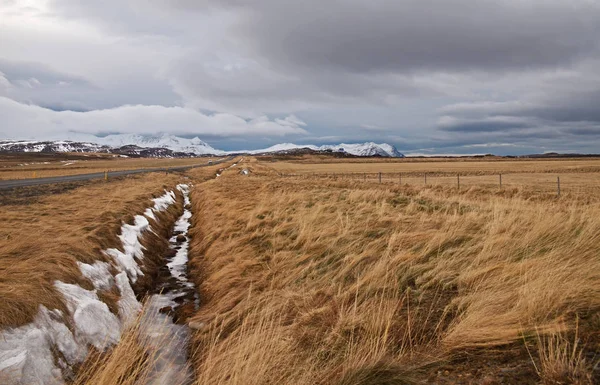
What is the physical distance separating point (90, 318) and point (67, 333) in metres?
0.69

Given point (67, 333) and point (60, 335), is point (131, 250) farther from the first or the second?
point (60, 335)

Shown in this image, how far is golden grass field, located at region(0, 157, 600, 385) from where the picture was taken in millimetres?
3498

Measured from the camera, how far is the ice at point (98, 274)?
25.6 feet

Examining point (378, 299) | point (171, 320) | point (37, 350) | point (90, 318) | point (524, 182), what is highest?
point (524, 182)

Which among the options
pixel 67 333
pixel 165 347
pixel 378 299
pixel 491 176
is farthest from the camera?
pixel 491 176

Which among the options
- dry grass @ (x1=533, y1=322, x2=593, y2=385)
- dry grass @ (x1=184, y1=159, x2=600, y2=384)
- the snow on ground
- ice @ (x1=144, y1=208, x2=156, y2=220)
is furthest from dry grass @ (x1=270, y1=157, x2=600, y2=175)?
dry grass @ (x1=533, y1=322, x2=593, y2=385)

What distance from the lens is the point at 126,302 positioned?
7750mm

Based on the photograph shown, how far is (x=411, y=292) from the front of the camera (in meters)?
5.49

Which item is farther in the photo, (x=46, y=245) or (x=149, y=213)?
(x=149, y=213)

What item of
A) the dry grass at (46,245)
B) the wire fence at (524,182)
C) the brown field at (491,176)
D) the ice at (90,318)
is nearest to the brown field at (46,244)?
the dry grass at (46,245)

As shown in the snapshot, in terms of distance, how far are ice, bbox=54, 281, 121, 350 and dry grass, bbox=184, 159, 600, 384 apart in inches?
59.3

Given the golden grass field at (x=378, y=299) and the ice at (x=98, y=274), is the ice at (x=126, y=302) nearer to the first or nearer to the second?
the ice at (x=98, y=274)

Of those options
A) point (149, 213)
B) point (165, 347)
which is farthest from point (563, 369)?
point (149, 213)

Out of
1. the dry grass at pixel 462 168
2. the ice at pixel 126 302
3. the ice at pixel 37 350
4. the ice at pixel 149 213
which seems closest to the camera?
the ice at pixel 37 350
